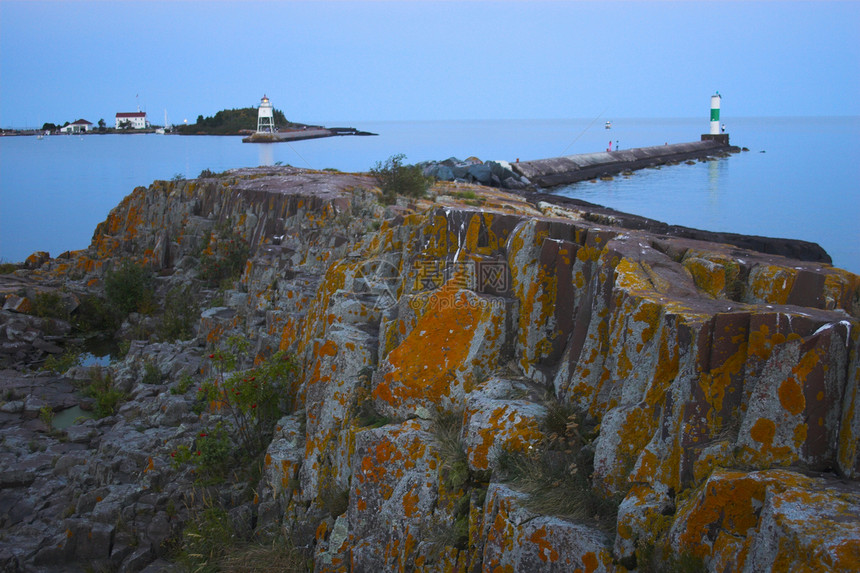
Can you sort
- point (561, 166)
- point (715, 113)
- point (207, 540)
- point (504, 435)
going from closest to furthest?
point (504, 435) < point (207, 540) < point (561, 166) < point (715, 113)

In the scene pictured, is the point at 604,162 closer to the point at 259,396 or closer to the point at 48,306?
the point at 48,306

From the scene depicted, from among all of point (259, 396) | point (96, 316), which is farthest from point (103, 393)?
point (96, 316)

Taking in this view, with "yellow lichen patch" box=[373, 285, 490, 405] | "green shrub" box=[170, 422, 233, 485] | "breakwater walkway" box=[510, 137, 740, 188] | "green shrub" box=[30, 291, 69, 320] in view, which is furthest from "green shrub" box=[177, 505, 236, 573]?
"breakwater walkway" box=[510, 137, 740, 188]

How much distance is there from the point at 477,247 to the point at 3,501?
1014 cm

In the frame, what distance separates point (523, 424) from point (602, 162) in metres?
52.3

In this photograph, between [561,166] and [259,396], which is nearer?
[259,396]

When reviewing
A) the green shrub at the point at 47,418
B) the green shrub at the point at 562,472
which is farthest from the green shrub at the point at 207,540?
the green shrub at the point at 47,418

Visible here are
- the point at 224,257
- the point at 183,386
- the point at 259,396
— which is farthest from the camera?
the point at 224,257

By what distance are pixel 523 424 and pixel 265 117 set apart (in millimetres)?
104654

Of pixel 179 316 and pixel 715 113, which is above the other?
pixel 715 113

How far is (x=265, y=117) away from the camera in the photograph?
104875 millimetres

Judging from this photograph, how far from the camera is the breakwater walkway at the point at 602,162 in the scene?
44.9 m

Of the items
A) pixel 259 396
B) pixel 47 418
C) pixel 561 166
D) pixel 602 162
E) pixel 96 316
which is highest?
pixel 602 162

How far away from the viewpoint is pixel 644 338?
661 cm
